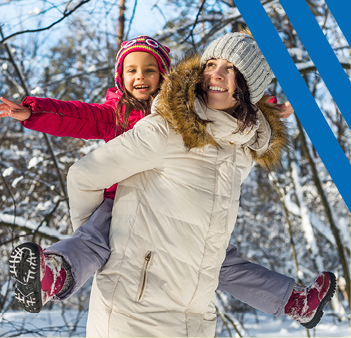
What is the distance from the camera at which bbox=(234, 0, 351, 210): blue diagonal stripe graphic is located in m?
1.25

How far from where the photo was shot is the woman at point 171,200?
5.51 feet

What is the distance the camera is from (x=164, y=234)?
1696mm

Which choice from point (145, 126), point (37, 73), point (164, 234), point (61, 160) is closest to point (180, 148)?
point (145, 126)

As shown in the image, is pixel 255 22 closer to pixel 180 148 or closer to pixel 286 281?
pixel 180 148

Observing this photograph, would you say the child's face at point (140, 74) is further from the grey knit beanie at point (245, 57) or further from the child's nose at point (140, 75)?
the grey knit beanie at point (245, 57)

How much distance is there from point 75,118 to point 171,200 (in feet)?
2.46

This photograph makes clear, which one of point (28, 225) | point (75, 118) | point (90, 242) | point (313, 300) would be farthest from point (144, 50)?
point (28, 225)

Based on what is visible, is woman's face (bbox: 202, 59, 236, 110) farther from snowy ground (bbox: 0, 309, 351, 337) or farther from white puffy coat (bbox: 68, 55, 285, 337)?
snowy ground (bbox: 0, 309, 351, 337)

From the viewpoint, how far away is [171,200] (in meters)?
1.73

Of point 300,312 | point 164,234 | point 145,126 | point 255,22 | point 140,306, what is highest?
point 255,22

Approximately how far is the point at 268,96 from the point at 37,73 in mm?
5446

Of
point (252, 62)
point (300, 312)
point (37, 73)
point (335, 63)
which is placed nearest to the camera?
point (335, 63)

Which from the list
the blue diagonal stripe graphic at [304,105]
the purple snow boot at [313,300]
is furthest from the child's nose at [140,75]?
the purple snow boot at [313,300]

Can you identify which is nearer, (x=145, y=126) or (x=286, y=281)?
(x=145, y=126)
